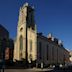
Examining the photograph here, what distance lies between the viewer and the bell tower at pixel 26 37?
90.4m

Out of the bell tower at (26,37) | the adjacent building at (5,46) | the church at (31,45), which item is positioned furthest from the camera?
the adjacent building at (5,46)

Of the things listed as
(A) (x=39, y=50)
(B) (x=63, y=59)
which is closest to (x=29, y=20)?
(A) (x=39, y=50)

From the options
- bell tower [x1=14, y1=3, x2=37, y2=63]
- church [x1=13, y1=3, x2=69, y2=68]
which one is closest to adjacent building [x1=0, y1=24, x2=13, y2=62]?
church [x1=13, y1=3, x2=69, y2=68]

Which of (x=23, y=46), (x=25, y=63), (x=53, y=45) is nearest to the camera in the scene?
(x=25, y=63)

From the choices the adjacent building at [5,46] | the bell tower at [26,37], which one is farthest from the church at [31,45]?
the adjacent building at [5,46]

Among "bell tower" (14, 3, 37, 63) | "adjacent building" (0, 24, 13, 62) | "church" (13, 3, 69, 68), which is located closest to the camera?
"church" (13, 3, 69, 68)

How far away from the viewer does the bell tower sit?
9039 cm

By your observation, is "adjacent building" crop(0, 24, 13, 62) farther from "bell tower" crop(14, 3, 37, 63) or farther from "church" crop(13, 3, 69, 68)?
"bell tower" crop(14, 3, 37, 63)

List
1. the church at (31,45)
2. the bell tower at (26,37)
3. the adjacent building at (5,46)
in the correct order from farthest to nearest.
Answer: the adjacent building at (5,46) < the bell tower at (26,37) < the church at (31,45)

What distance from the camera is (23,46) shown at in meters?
95.2

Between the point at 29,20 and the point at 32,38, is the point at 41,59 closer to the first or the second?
the point at 32,38

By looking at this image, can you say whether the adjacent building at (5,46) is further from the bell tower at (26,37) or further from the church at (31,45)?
the bell tower at (26,37)

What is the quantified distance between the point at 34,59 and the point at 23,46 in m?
10.3

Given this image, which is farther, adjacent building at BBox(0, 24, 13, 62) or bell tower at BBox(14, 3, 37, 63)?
adjacent building at BBox(0, 24, 13, 62)
